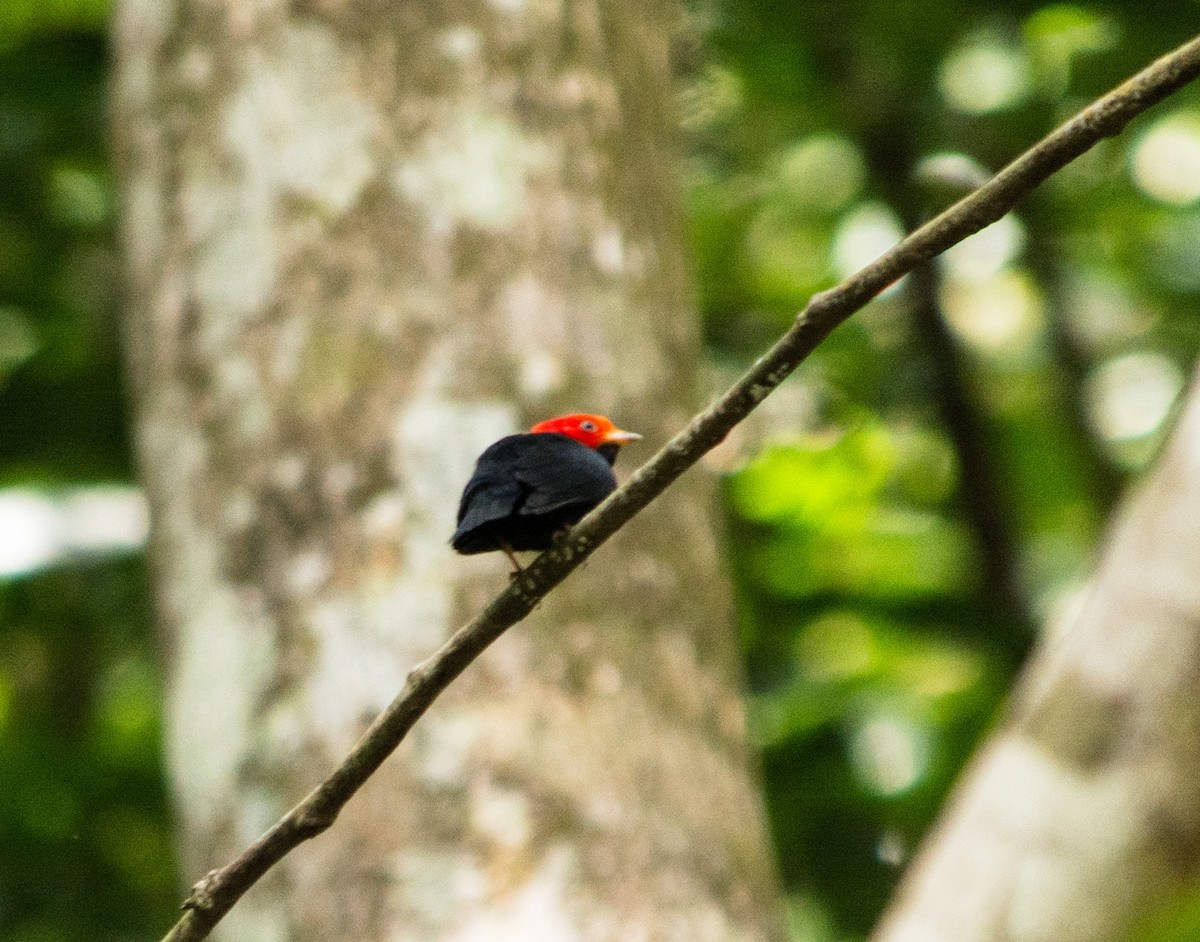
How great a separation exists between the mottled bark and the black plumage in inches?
62.2

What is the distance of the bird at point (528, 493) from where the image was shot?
1.59 metres

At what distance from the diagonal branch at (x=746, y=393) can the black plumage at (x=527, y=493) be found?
0.41ft

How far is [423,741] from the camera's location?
8.62ft

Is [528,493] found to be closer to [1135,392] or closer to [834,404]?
[834,404]

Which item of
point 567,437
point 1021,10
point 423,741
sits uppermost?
point 1021,10

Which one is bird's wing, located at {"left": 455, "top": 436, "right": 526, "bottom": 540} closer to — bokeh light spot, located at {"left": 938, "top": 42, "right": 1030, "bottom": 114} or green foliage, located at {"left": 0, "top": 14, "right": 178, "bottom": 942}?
green foliage, located at {"left": 0, "top": 14, "right": 178, "bottom": 942}

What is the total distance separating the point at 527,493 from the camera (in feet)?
5.24

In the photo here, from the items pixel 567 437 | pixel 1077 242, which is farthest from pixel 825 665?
pixel 567 437

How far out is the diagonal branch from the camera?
1293mm

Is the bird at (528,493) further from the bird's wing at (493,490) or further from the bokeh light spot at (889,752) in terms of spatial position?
the bokeh light spot at (889,752)

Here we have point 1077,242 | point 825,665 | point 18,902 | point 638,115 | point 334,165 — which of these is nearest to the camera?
point 334,165

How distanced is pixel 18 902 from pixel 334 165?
2.63 metres

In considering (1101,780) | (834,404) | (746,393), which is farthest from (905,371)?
(746,393)

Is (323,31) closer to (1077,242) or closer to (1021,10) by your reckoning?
(1021,10)
